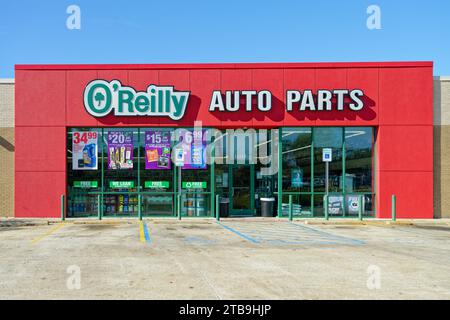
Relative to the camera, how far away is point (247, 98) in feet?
71.7

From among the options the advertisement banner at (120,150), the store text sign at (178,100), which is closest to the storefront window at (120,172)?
the advertisement banner at (120,150)

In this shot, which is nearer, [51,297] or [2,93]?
[51,297]

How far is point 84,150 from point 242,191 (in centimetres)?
771

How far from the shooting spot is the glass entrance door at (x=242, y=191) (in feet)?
75.6

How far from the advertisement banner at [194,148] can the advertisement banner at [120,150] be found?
2.48 m

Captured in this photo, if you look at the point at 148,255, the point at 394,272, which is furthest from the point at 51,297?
the point at 394,272

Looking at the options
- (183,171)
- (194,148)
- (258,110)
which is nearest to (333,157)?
(258,110)

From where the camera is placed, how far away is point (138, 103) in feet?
71.7

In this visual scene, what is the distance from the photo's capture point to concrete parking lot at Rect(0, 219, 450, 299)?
774 centimetres

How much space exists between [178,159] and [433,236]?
11051 millimetres

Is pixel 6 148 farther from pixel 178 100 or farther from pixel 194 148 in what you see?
pixel 194 148

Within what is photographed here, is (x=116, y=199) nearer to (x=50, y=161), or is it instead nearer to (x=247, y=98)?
(x=50, y=161)

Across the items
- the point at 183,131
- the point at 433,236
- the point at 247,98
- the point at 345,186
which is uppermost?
the point at 247,98

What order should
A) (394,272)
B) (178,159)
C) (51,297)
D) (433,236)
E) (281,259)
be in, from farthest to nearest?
(178,159) → (433,236) → (281,259) → (394,272) → (51,297)
